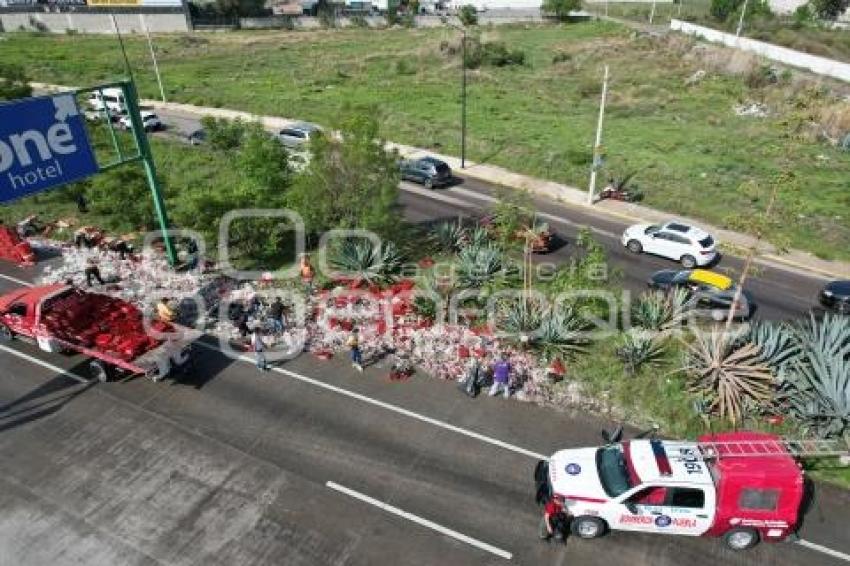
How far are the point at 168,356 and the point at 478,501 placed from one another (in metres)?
9.58

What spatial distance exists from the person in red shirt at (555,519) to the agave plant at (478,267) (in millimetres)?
9919

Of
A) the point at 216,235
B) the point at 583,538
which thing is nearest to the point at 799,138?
the point at 583,538

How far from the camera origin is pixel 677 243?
2655 centimetres

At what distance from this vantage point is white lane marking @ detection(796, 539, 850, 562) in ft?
41.2

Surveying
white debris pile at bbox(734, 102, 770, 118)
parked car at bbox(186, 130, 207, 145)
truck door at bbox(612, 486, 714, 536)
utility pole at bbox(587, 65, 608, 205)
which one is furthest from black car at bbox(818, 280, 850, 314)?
parked car at bbox(186, 130, 207, 145)

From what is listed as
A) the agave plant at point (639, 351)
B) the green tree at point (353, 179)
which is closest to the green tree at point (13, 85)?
the green tree at point (353, 179)

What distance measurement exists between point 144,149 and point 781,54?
64.0 m

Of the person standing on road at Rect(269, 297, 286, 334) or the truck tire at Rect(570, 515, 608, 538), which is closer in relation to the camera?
the truck tire at Rect(570, 515, 608, 538)

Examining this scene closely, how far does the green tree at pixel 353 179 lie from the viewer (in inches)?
880

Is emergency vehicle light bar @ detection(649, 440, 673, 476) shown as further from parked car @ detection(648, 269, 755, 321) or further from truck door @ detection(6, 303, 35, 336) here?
truck door @ detection(6, 303, 35, 336)

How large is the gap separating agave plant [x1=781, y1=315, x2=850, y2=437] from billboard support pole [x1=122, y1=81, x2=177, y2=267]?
69.7 ft

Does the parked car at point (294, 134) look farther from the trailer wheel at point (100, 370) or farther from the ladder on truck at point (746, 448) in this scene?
the ladder on truck at point (746, 448)

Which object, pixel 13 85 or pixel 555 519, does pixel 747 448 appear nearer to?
pixel 555 519

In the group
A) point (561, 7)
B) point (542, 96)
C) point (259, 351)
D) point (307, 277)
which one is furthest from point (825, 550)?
point (561, 7)
